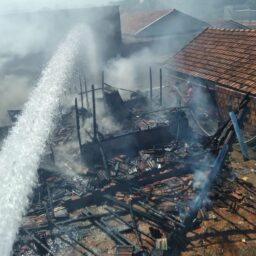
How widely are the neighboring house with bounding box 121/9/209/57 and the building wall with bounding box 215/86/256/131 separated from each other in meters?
21.5

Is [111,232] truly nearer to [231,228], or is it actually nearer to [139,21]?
[231,228]

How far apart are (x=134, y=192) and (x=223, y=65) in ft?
33.3

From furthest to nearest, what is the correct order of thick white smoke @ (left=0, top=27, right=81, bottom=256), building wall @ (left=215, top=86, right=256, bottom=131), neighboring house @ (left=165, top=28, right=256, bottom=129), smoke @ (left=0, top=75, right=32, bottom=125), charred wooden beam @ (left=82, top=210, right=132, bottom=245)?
smoke @ (left=0, top=75, right=32, bottom=125) → neighboring house @ (left=165, top=28, right=256, bottom=129) → building wall @ (left=215, top=86, right=256, bottom=131) → thick white smoke @ (left=0, top=27, right=81, bottom=256) → charred wooden beam @ (left=82, top=210, right=132, bottom=245)

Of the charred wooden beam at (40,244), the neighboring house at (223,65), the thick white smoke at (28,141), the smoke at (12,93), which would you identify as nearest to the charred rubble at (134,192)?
the charred wooden beam at (40,244)

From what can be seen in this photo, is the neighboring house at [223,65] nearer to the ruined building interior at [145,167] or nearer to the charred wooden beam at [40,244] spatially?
the ruined building interior at [145,167]

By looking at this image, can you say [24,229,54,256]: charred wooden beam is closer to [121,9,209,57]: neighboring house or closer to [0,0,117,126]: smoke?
[0,0,117,126]: smoke

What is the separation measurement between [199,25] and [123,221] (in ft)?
122

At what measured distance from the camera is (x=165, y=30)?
138 ft

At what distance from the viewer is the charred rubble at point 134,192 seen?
10578 millimetres

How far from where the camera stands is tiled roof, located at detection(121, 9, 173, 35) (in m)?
42.3

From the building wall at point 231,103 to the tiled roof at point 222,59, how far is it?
1.28ft

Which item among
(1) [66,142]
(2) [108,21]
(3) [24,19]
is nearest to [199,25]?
(2) [108,21]

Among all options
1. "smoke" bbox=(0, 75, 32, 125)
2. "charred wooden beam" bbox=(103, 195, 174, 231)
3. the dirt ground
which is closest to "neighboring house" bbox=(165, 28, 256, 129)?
the dirt ground

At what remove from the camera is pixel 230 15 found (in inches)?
2375
